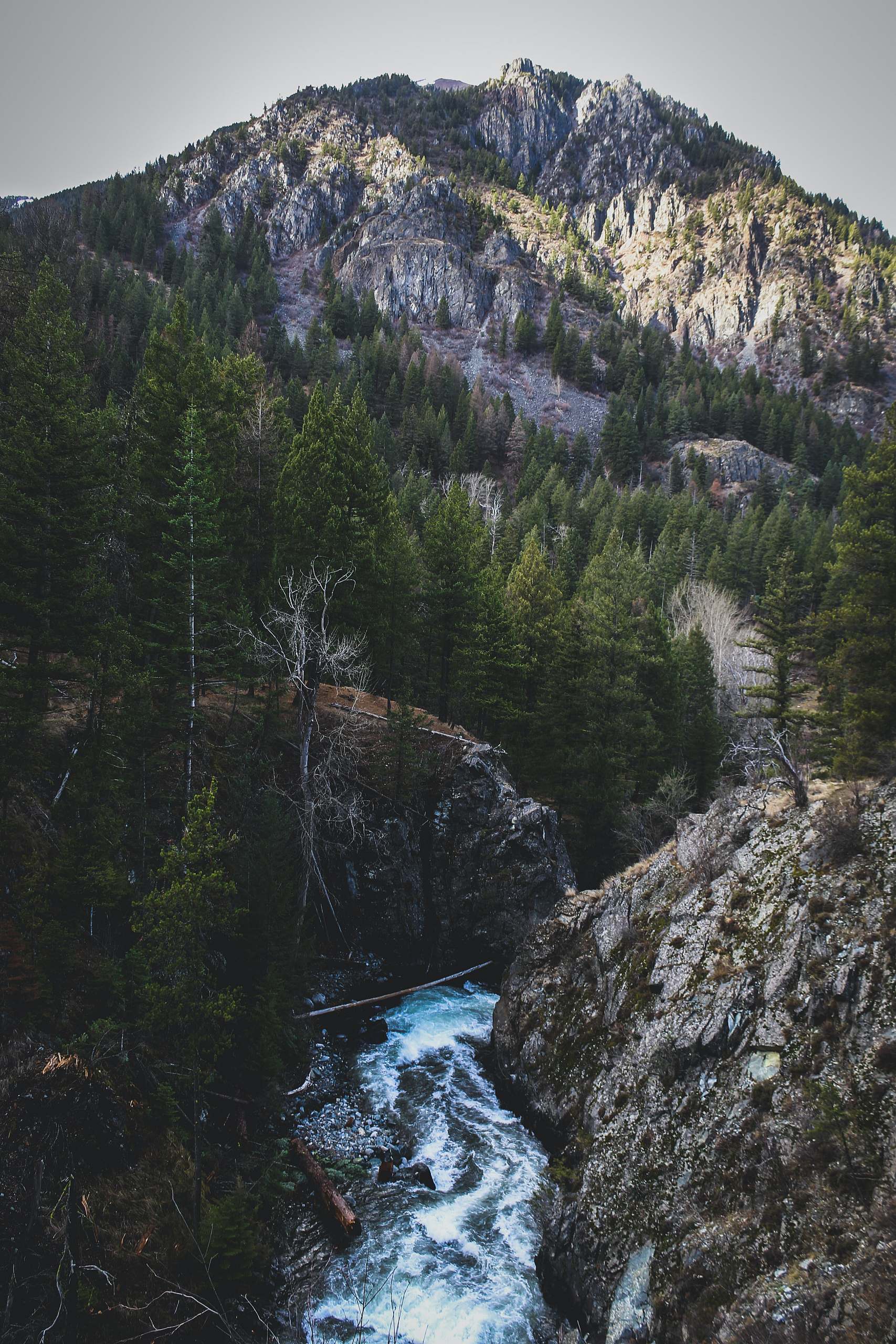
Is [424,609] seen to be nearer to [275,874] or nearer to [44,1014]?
[275,874]

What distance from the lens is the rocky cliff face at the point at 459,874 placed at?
80.8 feet

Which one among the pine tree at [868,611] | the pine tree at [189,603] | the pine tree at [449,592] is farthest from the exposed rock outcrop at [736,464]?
the pine tree at [189,603]

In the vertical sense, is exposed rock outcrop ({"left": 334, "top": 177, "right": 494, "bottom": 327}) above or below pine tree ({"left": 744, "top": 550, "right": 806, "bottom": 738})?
above

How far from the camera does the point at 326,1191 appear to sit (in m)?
13.0

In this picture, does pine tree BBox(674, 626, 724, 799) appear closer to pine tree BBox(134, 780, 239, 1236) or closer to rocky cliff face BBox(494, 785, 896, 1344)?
rocky cliff face BBox(494, 785, 896, 1344)

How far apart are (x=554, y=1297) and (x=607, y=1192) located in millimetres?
2196

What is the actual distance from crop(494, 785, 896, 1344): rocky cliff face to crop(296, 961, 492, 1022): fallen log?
6.78 metres

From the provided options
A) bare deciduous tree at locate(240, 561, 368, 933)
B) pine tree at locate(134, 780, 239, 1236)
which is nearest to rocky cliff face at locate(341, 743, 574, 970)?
bare deciduous tree at locate(240, 561, 368, 933)

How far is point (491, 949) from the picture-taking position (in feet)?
85.1

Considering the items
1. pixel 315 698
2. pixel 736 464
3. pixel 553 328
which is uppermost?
pixel 553 328

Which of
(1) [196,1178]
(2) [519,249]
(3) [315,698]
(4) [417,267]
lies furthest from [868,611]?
(2) [519,249]

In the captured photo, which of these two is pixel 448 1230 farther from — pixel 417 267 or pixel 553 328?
pixel 417 267

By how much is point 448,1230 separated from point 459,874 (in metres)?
13.8

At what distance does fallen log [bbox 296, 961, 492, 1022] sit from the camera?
19.5m
